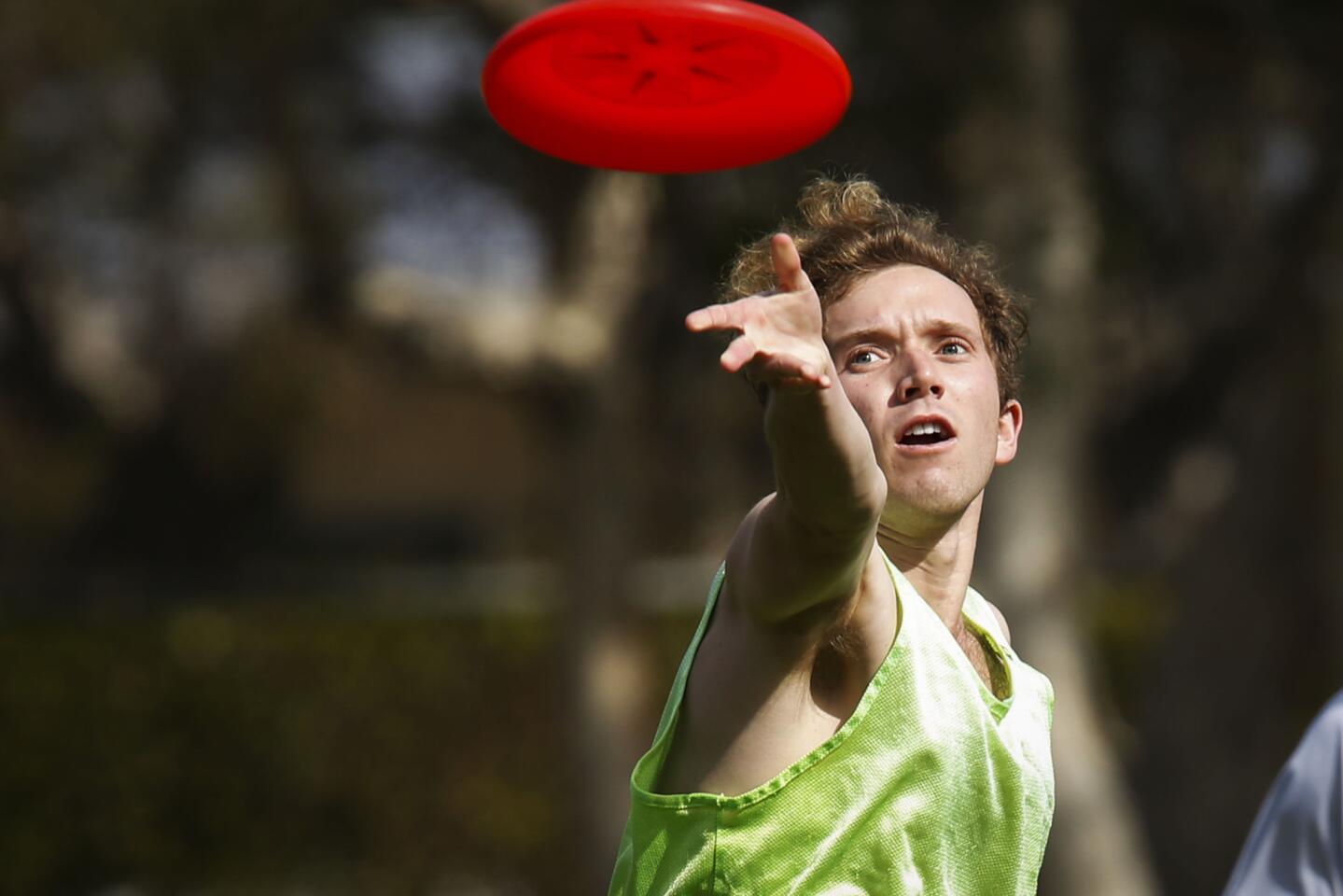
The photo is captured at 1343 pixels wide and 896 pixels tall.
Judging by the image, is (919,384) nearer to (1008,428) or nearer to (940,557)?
(940,557)

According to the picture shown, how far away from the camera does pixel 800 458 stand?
7.02ft

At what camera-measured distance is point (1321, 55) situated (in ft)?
30.1

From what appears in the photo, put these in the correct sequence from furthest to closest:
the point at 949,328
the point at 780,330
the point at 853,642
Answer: the point at 949,328 → the point at 853,642 → the point at 780,330

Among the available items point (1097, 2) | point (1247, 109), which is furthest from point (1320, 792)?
point (1247, 109)

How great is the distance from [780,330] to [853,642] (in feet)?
1.85

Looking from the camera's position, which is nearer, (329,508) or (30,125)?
(30,125)

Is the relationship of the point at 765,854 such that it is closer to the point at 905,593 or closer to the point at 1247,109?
the point at 905,593

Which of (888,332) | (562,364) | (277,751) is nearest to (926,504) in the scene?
(888,332)

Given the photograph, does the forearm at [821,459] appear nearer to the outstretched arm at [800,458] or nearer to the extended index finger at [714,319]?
the outstretched arm at [800,458]

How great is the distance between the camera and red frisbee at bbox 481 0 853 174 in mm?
2773

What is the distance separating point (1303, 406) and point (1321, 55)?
2.31 m

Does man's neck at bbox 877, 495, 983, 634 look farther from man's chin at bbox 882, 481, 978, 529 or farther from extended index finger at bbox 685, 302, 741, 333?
extended index finger at bbox 685, 302, 741, 333

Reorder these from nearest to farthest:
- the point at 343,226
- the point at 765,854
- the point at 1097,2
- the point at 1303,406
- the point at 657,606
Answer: the point at 765,854, the point at 1097,2, the point at 343,226, the point at 1303,406, the point at 657,606

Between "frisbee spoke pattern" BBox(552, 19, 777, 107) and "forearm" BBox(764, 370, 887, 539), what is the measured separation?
0.85m
